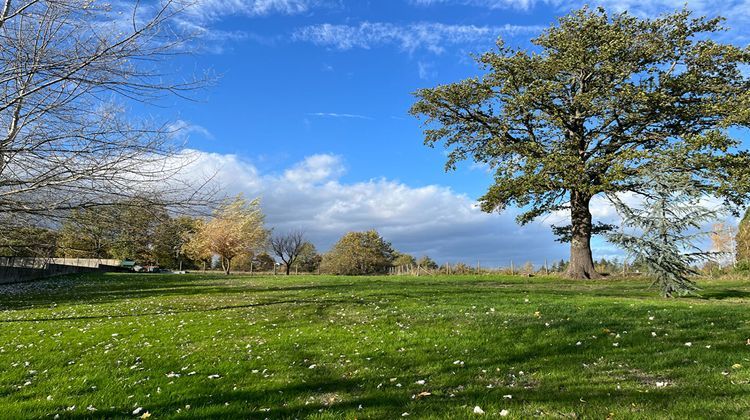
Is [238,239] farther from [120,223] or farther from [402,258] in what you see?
[120,223]

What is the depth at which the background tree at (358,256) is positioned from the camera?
242ft

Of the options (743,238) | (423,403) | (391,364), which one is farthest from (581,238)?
(743,238)

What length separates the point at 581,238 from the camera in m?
30.1

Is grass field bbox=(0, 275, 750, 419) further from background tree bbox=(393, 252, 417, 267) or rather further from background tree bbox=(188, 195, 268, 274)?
background tree bbox=(393, 252, 417, 267)

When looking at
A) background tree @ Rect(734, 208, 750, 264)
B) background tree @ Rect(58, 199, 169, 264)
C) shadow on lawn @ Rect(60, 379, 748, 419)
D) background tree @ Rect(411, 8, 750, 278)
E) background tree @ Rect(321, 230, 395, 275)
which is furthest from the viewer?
background tree @ Rect(321, 230, 395, 275)

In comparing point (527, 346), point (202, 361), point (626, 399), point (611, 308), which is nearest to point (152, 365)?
point (202, 361)

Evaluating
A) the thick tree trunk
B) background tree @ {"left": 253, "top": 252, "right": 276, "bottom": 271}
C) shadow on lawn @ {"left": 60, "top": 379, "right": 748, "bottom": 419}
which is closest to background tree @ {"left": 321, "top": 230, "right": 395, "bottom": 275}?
background tree @ {"left": 253, "top": 252, "right": 276, "bottom": 271}

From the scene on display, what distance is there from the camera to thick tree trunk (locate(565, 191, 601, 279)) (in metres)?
29.9

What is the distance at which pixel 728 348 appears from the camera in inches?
296

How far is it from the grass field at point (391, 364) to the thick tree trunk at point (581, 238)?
1805 cm

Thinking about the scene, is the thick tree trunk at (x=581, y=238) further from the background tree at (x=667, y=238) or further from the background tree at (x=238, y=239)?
the background tree at (x=238, y=239)

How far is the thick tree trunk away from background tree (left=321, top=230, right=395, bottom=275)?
144ft

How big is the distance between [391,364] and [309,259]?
259 ft

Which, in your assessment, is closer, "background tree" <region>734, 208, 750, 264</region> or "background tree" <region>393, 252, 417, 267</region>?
"background tree" <region>734, 208, 750, 264</region>
